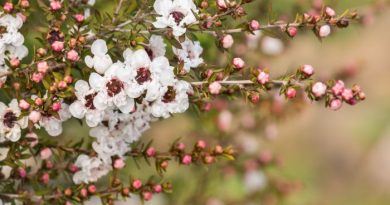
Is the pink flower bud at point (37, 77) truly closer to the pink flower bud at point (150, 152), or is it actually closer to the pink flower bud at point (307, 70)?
the pink flower bud at point (150, 152)

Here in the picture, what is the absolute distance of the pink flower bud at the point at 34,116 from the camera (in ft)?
6.81

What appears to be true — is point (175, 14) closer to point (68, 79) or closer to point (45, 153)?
point (68, 79)

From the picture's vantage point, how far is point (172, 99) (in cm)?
213

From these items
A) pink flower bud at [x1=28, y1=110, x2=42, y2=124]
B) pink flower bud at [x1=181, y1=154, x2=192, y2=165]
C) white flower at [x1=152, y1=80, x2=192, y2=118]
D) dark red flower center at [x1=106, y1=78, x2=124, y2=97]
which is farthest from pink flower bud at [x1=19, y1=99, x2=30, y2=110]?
pink flower bud at [x1=181, y1=154, x2=192, y2=165]

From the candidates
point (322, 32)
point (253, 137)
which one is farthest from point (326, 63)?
point (322, 32)

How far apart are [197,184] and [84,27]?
5.51 feet

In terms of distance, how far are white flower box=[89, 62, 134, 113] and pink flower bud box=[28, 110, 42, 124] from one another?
17 centimetres

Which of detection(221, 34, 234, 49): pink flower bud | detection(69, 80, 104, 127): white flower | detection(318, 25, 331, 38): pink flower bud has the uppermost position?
detection(318, 25, 331, 38): pink flower bud

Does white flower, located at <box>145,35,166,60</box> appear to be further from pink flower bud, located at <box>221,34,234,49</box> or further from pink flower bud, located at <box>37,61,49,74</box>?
pink flower bud, located at <box>37,61,49,74</box>

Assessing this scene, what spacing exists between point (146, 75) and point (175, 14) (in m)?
0.22

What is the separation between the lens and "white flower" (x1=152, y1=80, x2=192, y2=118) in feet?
6.93

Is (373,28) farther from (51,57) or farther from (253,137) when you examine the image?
(51,57)

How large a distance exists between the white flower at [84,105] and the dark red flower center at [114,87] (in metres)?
0.06

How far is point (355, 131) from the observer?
6.46 meters
